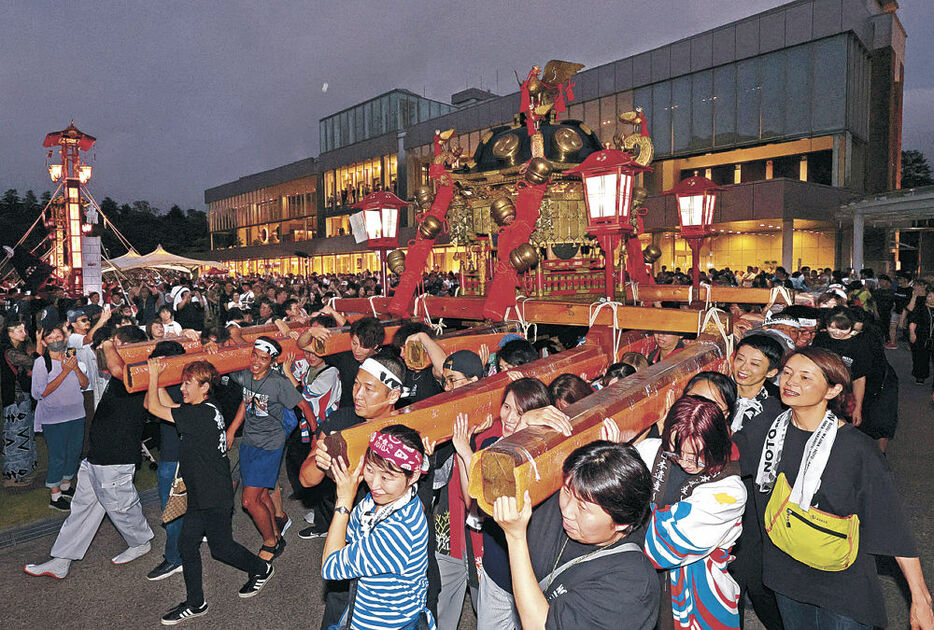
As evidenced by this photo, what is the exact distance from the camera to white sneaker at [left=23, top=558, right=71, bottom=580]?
4516 mm

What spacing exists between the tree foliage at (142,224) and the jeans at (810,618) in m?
73.3

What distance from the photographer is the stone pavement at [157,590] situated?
396 centimetres

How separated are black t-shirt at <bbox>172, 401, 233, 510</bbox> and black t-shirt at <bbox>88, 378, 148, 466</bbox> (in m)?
0.93

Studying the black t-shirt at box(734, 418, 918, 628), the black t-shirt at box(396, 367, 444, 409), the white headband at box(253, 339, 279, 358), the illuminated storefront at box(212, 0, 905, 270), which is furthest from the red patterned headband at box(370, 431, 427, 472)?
the illuminated storefront at box(212, 0, 905, 270)

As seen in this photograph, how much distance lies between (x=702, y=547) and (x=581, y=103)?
30182 millimetres

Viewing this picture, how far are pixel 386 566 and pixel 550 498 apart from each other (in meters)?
0.82

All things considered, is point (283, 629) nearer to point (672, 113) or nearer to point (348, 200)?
point (672, 113)

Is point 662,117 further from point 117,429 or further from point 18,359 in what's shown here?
point 117,429

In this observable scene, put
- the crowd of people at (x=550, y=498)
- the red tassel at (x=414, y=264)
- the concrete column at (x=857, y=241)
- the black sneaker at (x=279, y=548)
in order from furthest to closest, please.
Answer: the concrete column at (x=857, y=241)
the red tassel at (x=414, y=264)
the black sneaker at (x=279, y=548)
the crowd of people at (x=550, y=498)

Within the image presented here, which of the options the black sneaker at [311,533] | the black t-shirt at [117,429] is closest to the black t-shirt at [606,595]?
the black sneaker at [311,533]

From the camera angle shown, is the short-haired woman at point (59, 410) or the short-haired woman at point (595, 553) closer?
the short-haired woman at point (595, 553)

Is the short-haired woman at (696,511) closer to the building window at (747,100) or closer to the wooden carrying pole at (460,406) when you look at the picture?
the wooden carrying pole at (460,406)

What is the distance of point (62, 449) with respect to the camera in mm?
6148

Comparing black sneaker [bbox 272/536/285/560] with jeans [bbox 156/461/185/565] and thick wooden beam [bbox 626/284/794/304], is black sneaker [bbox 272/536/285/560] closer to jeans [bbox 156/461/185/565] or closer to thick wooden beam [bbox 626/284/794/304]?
jeans [bbox 156/461/185/565]
